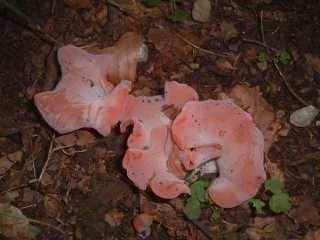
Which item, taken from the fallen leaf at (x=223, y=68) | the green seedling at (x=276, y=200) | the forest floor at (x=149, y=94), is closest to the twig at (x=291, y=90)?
the forest floor at (x=149, y=94)

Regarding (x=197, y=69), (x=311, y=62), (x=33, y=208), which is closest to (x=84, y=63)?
(x=197, y=69)

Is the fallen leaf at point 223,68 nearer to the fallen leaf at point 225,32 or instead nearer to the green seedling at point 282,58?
the fallen leaf at point 225,32

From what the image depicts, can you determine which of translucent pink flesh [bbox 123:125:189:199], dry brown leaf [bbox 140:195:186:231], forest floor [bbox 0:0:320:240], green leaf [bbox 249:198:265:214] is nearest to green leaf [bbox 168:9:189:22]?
forest floor [bbox 0:0:320:240]

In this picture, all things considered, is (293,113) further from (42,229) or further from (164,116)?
(42,229)

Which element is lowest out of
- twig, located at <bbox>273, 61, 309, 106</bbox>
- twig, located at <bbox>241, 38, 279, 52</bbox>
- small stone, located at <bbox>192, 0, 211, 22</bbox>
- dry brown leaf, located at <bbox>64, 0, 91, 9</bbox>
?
twig, located at <bbox>273, 61, 309, 106</bbox>

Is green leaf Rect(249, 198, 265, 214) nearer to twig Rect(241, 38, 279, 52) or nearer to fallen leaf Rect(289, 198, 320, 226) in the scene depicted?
fallen leaf Rect(289, 198, 320, 226)

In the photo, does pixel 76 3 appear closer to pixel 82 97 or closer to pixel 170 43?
pixel 170 43

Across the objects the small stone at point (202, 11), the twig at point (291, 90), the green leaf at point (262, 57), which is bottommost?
the twig at point (291, 90)

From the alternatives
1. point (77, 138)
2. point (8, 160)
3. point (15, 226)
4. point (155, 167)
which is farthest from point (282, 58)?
point (15, 226)
